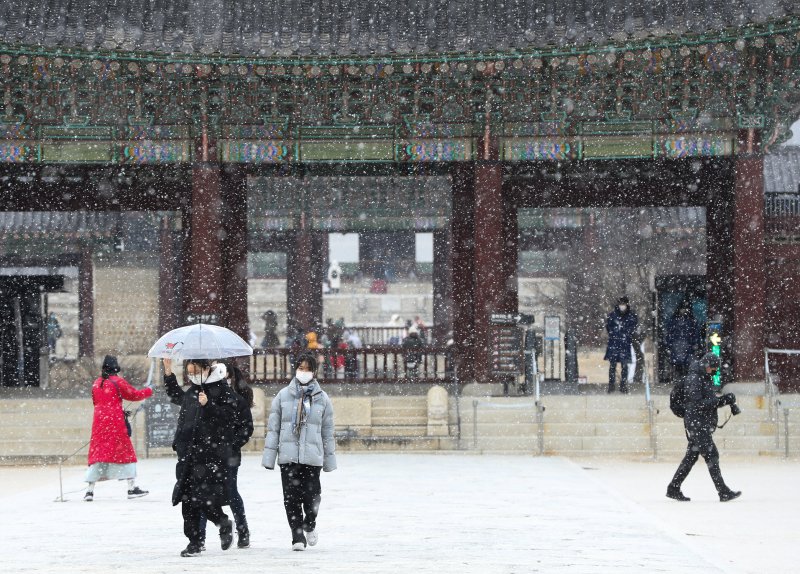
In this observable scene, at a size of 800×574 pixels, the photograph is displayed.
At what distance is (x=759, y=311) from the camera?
65.8ft

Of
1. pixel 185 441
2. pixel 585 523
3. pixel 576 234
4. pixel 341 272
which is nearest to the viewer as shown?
pixel 185 441

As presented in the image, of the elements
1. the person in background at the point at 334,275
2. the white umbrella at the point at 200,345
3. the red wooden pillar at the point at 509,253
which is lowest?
the white umbrella at the point at 200,345

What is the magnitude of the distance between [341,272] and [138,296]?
49.2ft

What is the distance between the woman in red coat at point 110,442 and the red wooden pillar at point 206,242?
6358 millimetres

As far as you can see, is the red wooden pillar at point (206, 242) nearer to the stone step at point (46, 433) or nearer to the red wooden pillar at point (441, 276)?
the stone step at point (46, 433)

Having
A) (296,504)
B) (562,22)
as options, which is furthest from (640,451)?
(296,504)

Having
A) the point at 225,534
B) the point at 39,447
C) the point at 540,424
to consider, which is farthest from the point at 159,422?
the point at 225,534

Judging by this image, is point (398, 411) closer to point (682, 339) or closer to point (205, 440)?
point (682, 339)

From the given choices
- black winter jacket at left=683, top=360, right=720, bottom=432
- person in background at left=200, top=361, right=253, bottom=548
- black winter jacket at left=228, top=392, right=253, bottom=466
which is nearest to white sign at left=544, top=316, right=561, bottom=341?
black winter jacket at left=683, top=360, right=720, bottom=432

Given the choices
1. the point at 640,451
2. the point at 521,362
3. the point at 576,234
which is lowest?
the point at 640,451

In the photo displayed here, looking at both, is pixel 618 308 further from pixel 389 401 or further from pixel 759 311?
pixel 389 401

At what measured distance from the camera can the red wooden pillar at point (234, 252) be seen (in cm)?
2089

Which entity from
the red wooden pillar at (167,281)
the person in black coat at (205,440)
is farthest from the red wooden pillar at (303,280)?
the person in black coat at (205,440)

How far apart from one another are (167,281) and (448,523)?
1109 inches
